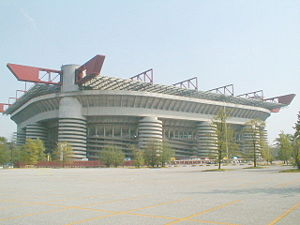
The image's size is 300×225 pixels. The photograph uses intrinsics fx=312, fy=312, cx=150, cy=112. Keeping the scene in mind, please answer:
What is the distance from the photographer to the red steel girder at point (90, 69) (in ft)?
254

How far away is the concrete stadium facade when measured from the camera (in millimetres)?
91188

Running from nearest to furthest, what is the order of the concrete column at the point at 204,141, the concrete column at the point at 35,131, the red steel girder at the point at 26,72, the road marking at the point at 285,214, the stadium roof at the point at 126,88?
1. the road marking at the point at 285,214
2. the red steel girder at the point at 26,72
3. the stadium roof at the point at 126,88
4. the concrete column at the point at 35,131
5. the concrete column at the point at 204,141

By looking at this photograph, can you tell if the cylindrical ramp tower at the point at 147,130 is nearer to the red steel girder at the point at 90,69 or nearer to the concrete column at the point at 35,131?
the red steel girder at the point at 90,69

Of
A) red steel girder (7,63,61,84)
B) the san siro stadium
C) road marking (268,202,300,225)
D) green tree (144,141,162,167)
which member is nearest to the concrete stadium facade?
the san siro stadium

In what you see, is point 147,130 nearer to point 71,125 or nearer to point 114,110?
point 114,110

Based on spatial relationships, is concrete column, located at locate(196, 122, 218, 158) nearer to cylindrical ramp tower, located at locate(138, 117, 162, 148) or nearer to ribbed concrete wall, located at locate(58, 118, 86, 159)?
cylindrical ramp tower, located at locate(138, 117, 162, 148)

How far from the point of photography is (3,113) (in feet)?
436

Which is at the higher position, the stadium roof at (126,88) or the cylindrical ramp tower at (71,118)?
the stadium roof at (126,88)

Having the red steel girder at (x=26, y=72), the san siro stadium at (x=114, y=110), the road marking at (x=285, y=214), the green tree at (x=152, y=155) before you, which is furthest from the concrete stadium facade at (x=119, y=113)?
the road marking at (x=285, y=214)

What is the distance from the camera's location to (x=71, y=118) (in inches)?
3615

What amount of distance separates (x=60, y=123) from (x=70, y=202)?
273 ft

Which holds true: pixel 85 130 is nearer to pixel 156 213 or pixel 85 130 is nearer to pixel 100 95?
pixel 100 95

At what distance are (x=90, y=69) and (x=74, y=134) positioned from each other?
2214 centimetres

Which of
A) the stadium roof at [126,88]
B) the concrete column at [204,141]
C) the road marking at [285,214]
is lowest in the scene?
the road marking at [285,214]
